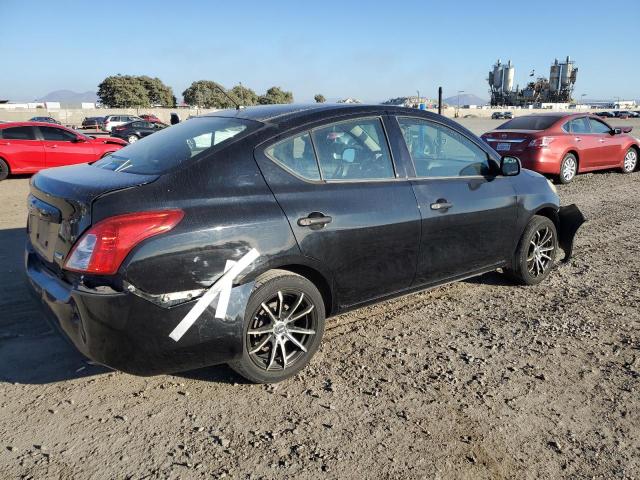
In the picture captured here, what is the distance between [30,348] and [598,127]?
12.2m

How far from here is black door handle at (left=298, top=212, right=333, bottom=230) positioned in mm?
3205

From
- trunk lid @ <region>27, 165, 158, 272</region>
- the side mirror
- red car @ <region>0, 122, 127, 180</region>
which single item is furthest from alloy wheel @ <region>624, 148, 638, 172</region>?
trunk lid @ <region>27, 165, 158, 272</region>

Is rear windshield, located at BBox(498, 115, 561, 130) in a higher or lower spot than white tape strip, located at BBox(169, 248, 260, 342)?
higher

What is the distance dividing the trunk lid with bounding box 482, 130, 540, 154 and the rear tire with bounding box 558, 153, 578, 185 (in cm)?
95

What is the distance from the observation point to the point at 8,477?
244cm

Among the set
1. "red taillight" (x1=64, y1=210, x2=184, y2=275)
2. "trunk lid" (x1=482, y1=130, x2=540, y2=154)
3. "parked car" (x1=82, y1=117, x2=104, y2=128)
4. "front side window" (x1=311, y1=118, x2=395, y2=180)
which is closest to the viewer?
"red taillight" (x1=64, y1=210, x2=184, y2=275)

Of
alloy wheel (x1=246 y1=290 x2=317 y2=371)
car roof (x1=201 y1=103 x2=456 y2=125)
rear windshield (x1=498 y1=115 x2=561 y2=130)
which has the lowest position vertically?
alloy wheel (x1=246 y1=290 x2=317 y2=371)

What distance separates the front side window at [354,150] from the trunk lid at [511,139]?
7.75 m

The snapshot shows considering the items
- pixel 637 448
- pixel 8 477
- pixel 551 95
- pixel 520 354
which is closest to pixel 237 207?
pixel 8 477

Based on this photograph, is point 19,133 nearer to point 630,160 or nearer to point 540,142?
point 540,142

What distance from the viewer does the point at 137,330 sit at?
272 cm

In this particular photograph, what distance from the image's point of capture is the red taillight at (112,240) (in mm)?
2666

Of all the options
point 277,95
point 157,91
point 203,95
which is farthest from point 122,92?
point 277,95

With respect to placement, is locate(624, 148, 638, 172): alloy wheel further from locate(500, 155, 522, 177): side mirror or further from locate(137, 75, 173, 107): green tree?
locate(137, 75, 173, 107): green tree
